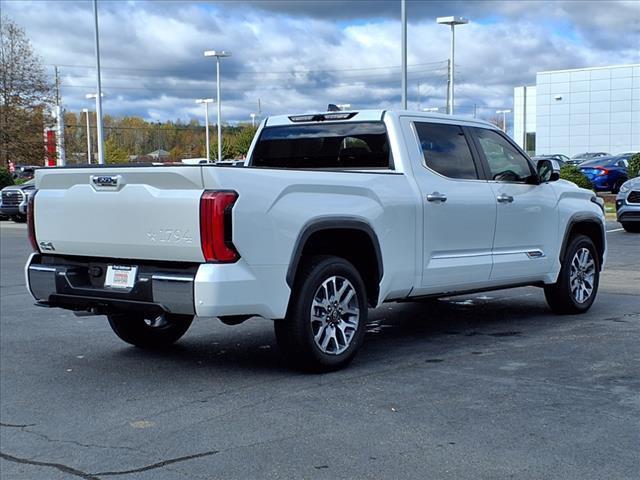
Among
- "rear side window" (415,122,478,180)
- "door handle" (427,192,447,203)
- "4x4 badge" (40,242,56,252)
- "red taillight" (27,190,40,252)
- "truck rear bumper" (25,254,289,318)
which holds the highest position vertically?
"rear side window" (415,122,478,180)

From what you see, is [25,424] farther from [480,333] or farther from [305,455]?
[480,333]

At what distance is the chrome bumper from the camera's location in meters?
5.71

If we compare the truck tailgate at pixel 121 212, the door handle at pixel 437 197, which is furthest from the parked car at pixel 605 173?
the truck tailgate at pixel 121 212

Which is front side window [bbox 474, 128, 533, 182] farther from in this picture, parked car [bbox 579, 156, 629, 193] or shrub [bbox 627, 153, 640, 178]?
parked car [bbox 579, 156, 629, 193]

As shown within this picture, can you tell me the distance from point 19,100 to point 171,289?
4515cm

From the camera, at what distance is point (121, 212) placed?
6.03 m

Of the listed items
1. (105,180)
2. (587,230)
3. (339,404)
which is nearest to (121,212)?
(105,180)

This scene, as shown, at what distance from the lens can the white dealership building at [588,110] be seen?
6638 cm

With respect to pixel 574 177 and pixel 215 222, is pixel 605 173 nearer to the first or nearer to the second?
pixel 574 177

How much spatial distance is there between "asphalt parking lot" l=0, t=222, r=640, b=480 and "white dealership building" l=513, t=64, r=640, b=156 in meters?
59.4

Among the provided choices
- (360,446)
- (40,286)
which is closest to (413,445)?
(360,446)

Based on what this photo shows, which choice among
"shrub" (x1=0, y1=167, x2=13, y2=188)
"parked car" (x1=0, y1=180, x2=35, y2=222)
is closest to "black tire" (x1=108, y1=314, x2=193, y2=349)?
"parked car" (x1=0, y1=180, x2=35, y2=222)

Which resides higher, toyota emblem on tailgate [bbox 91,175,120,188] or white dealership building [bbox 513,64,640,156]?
white dealership building [bbox 513,64,640,156]

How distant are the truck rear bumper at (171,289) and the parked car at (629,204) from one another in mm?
13944
